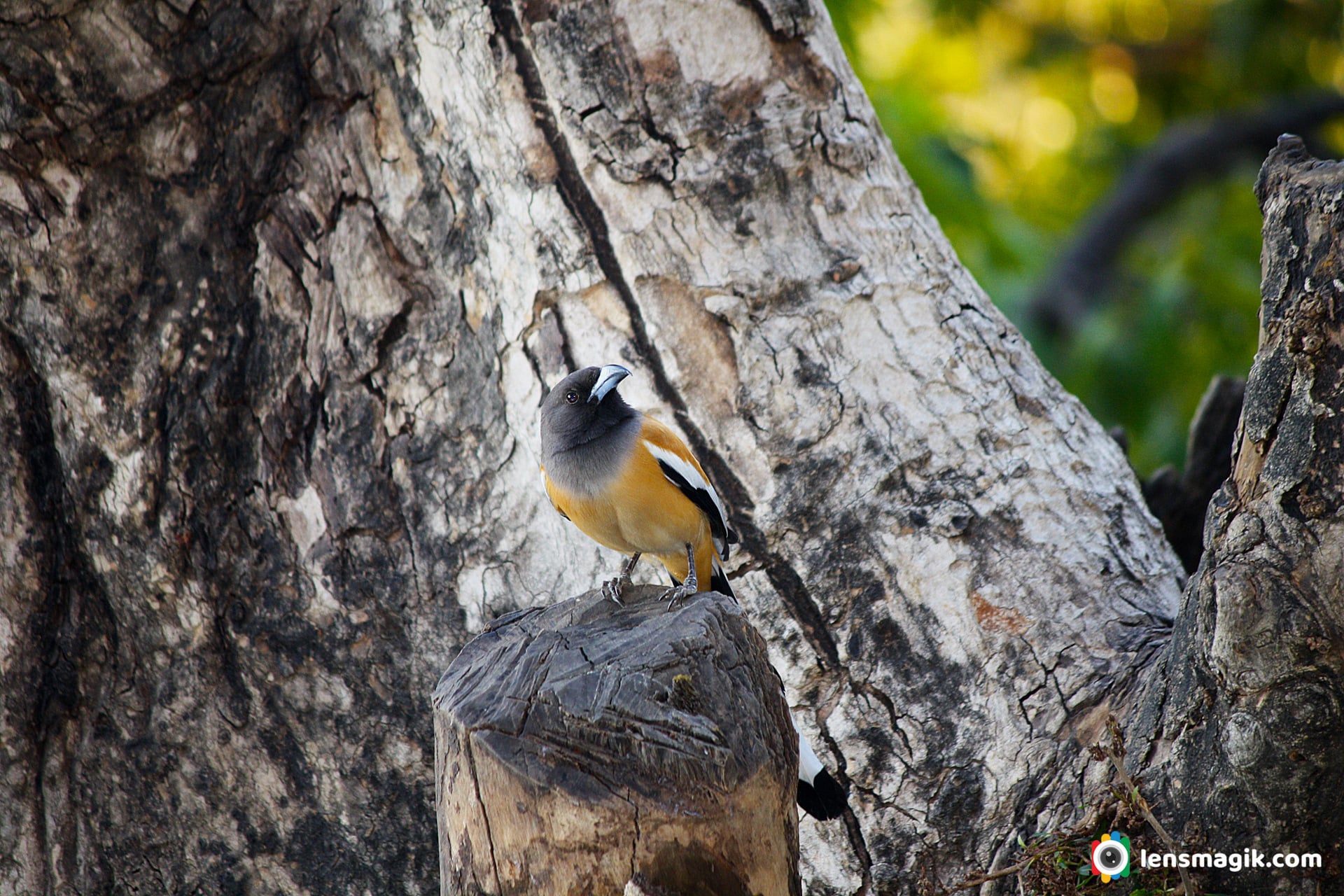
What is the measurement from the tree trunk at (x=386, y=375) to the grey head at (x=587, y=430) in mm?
255

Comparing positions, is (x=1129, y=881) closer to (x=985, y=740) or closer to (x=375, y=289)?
(x=985, y=740)

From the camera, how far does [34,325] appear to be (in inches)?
134

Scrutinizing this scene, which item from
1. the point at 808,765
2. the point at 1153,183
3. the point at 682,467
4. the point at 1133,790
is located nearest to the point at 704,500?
the point at 682,467

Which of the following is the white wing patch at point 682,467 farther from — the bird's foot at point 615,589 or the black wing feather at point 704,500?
the bird's foot at point 615,589

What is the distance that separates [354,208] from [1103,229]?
27.6ft

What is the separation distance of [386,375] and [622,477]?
111 centimetres

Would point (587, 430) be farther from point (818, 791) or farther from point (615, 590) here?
point (818, 791)

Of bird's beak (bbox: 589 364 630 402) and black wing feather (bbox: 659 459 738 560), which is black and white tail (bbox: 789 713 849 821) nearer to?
black wing feather (bbox: 659 459 738 560)

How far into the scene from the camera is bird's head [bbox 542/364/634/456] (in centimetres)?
314

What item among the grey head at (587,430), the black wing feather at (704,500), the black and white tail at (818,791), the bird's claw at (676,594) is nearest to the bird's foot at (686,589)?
the bird's claw at (676,594)

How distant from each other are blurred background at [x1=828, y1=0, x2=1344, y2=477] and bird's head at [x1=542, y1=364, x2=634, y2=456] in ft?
12.2

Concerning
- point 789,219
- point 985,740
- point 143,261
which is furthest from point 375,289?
point 985,740

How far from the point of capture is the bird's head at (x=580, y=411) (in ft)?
10.3

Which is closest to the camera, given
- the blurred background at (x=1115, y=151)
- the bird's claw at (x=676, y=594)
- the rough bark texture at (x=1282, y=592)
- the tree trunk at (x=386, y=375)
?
the rough bark texture at (x=1282, y=592)
